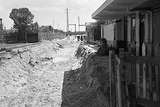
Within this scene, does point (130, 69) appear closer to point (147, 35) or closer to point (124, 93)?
point (124, 93)

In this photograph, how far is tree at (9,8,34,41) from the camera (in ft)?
168

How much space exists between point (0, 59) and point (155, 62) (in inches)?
506

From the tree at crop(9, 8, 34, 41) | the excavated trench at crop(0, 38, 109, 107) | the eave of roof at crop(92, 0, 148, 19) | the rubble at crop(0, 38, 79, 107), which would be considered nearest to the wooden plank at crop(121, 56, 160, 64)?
the eave of roof at crop(92, 0, 148, 19)

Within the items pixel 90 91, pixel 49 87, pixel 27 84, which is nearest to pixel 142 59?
pixel 90 91

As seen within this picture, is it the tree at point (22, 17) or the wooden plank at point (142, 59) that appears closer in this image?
the wooden plank at point (142, 59)

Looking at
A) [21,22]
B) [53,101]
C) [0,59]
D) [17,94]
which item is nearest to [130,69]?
[53,101]

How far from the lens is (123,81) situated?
489cm

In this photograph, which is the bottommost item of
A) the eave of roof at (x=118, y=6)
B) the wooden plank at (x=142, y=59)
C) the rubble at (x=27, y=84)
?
the rubble at (x=27, y=84)

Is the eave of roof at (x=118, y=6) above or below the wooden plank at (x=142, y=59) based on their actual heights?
above

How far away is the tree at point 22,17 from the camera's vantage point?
168 feet

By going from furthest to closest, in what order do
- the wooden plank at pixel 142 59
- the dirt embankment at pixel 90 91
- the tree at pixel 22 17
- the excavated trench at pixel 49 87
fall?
the tree at pixel 22 17
the excavated trench at pixel 49 87
the dirt embankment at pixel 90 91
the wooden plank at pixel 142 59

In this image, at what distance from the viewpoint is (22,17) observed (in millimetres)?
52219

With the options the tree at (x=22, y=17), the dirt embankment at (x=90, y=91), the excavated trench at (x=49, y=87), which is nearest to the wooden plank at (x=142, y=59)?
the dirt embankment at (x=90, y=91)

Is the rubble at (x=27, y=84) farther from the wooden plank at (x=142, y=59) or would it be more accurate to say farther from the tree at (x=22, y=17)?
the tree at (x=22, y=17)
